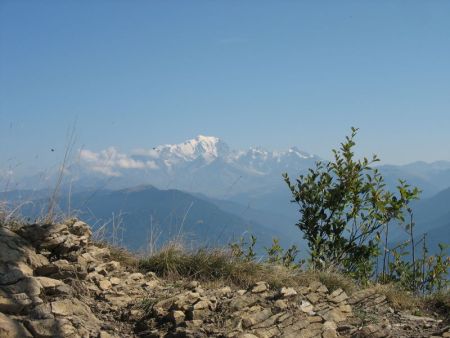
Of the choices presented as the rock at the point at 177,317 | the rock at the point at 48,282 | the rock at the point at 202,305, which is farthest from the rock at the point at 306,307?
the rock at the point at 48,282

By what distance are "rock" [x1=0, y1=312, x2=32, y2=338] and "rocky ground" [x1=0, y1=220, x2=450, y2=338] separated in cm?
1

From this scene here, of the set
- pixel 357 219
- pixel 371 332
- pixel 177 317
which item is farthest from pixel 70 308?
pixel 357 219

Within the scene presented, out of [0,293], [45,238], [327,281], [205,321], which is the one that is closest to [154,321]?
[205,321]

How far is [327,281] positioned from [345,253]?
8.13ft

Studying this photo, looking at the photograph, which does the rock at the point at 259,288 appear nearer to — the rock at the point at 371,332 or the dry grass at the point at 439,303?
the rock at the point at 371,332

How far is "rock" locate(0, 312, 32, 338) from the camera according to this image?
15.7ft

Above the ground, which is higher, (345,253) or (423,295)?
(345,253)

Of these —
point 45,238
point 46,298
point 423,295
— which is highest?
point 45,238

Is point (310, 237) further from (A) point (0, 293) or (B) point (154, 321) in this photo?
(A) point (0, 293)

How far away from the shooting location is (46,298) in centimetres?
581

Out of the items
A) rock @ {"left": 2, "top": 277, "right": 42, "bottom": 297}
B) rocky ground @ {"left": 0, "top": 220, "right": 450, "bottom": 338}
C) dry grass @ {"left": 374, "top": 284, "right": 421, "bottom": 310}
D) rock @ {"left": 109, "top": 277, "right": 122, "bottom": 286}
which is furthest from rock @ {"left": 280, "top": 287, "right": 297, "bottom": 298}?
rock @ {"left": 2, "top": 277, "right": 42, "bottom": 297}

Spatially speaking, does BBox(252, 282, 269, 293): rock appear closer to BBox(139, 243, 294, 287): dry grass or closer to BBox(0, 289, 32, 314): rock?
BBox(139, 243, 294, 287): dry grass

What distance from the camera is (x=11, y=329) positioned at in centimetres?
486

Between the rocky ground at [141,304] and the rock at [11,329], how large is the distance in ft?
0.03
